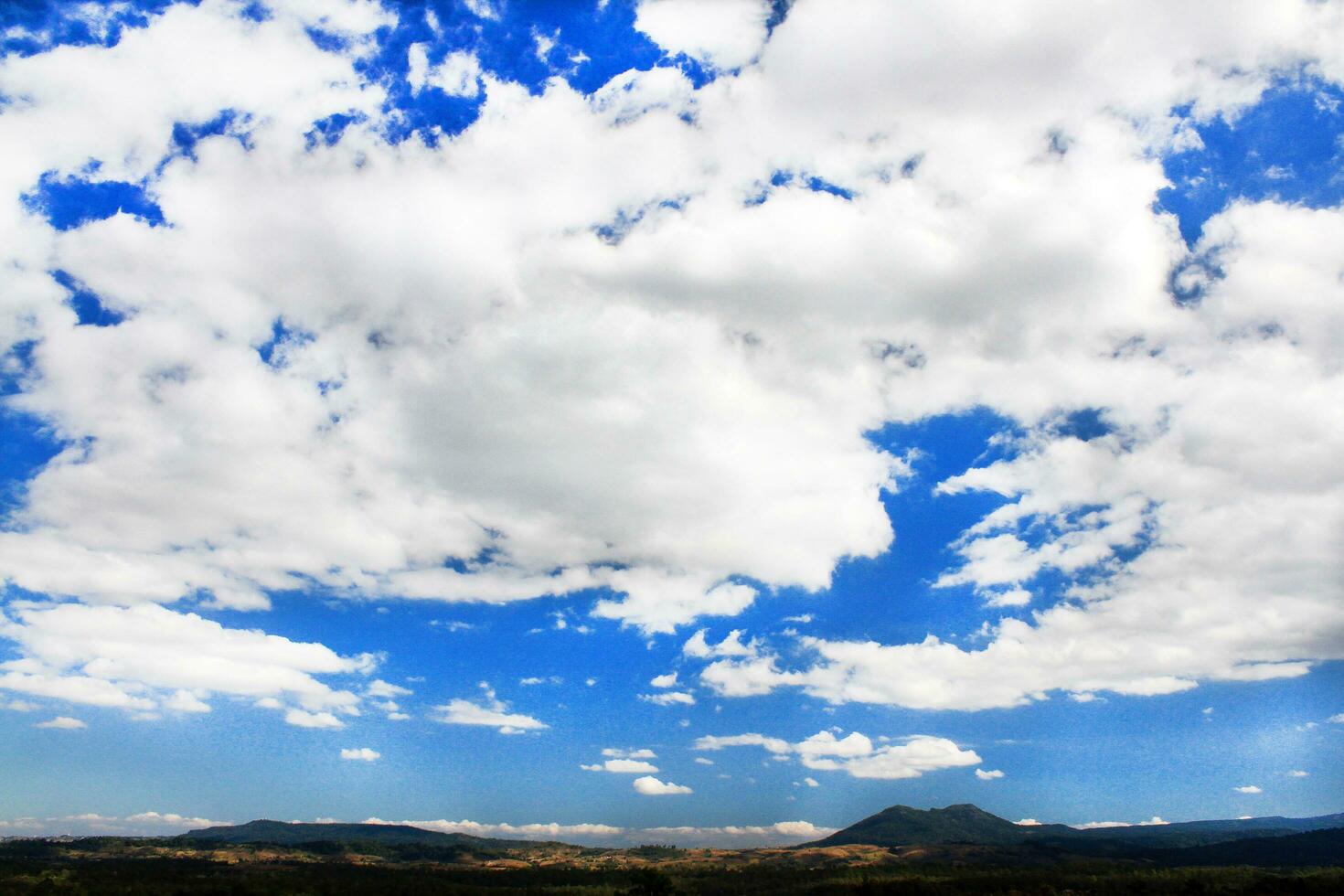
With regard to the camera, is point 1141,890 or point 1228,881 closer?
point 1141,890

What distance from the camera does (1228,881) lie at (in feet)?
652

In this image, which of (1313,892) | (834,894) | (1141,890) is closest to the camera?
(1313,892)

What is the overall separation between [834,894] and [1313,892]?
102 meters

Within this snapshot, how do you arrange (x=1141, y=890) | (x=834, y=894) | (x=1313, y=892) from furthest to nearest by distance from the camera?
(x=834, y=894) → (x=1141, y=890) → (x=1313, y=892)

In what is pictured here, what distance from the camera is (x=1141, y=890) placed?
18588cm

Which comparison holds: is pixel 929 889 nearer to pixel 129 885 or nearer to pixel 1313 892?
pixel 1313 892

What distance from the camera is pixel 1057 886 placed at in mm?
193875

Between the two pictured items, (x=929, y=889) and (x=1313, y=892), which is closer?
(x=1313, y=892)

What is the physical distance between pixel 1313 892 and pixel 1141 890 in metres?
33.0

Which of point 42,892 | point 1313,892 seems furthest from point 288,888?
point 1313,892

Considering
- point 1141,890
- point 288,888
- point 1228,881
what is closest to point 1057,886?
point 1141,890

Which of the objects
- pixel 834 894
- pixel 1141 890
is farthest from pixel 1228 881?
pixel 834 894

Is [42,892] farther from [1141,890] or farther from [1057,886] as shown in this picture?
[1141,890]

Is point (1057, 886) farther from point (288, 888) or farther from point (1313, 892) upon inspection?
point (288, 888)
